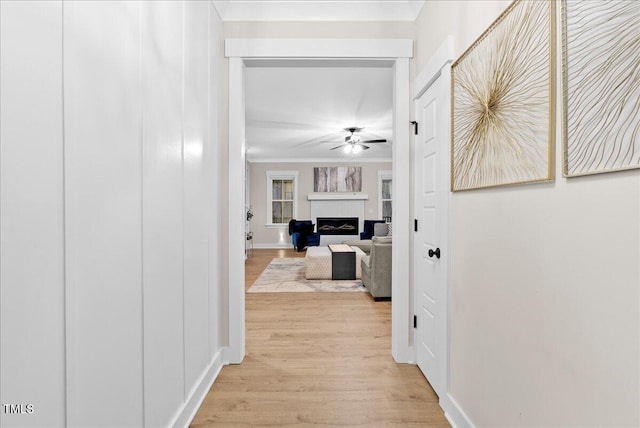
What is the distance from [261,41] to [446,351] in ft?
8.28

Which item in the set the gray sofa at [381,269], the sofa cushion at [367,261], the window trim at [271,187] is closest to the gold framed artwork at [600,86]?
the gray sofa at [381,269]

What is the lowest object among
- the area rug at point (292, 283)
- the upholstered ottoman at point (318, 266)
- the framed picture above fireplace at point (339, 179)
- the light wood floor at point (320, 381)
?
the light wood floor at point (320, 381)

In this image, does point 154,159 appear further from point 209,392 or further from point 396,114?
point 396,114

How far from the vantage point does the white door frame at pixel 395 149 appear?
2.52 metres

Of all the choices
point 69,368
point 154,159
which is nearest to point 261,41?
point 154,159

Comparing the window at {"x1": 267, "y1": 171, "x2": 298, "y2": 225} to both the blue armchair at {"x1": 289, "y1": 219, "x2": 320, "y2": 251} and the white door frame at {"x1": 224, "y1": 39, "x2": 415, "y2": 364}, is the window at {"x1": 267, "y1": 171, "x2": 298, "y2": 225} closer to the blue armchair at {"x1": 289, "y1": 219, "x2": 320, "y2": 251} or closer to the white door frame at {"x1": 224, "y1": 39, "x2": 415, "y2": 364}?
the blue armchair at {"x1": 289, "y1": 219, "x2": 320, "y2": 251}

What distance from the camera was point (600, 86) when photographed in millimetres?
897

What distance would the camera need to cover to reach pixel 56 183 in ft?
2.99

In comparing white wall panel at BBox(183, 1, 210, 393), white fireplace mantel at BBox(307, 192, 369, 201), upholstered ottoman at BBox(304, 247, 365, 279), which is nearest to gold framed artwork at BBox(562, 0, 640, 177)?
white wall panel at BBox(183, 1, 210, 393)

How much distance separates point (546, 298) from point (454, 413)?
1.05m

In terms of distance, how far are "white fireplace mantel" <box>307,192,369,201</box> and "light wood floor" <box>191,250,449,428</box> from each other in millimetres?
6546

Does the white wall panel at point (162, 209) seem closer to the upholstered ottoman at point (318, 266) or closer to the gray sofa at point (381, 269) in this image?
the gray sofa at point (381, 269)

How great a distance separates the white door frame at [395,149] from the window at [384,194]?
25.0 ft

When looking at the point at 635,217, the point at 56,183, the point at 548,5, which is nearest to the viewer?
the point at 635,217
